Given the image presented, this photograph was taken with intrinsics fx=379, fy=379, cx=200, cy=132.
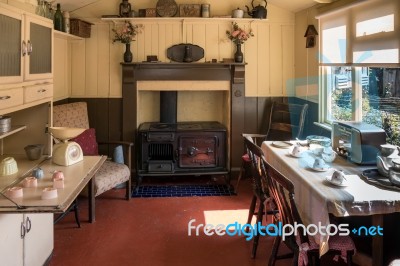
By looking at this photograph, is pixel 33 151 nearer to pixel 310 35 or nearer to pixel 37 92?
pixel 37 92

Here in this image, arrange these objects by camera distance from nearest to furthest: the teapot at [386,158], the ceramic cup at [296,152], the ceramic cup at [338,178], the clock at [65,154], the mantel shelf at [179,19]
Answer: the ceramic cup at [338,178], the teapot at [386,158], the clock at [65,154], the ceramic cup at [296,152], the mantel shelf at [179,19]

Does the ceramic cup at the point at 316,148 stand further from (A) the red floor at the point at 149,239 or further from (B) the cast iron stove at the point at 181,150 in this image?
(B) the cast iron stove at the point at 181,150

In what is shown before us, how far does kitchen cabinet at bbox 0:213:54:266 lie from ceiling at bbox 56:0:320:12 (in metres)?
2.63

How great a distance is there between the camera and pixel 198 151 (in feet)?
15.1

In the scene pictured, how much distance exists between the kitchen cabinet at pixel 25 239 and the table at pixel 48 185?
0.17 meters

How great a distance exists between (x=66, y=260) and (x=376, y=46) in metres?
2.87

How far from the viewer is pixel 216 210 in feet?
12.5

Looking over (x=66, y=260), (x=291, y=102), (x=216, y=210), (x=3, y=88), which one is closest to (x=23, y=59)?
(x=3, y=88)

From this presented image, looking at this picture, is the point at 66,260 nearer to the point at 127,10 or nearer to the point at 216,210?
the point at 216,210

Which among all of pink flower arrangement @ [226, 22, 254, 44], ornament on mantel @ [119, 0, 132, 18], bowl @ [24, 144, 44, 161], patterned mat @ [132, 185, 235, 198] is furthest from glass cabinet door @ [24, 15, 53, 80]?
pink flower arrangement @ [226, 22, 254, 44]

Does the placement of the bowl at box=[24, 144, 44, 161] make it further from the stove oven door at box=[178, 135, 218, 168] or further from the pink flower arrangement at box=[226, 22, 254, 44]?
the pink flower arrangement at box=[226, 22, 254, 44]

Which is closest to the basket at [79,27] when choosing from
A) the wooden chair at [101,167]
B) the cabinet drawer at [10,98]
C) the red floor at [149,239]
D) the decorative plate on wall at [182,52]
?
the wooden chair at [101,167]

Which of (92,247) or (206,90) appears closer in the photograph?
(92,247)

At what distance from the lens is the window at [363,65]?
282cm
